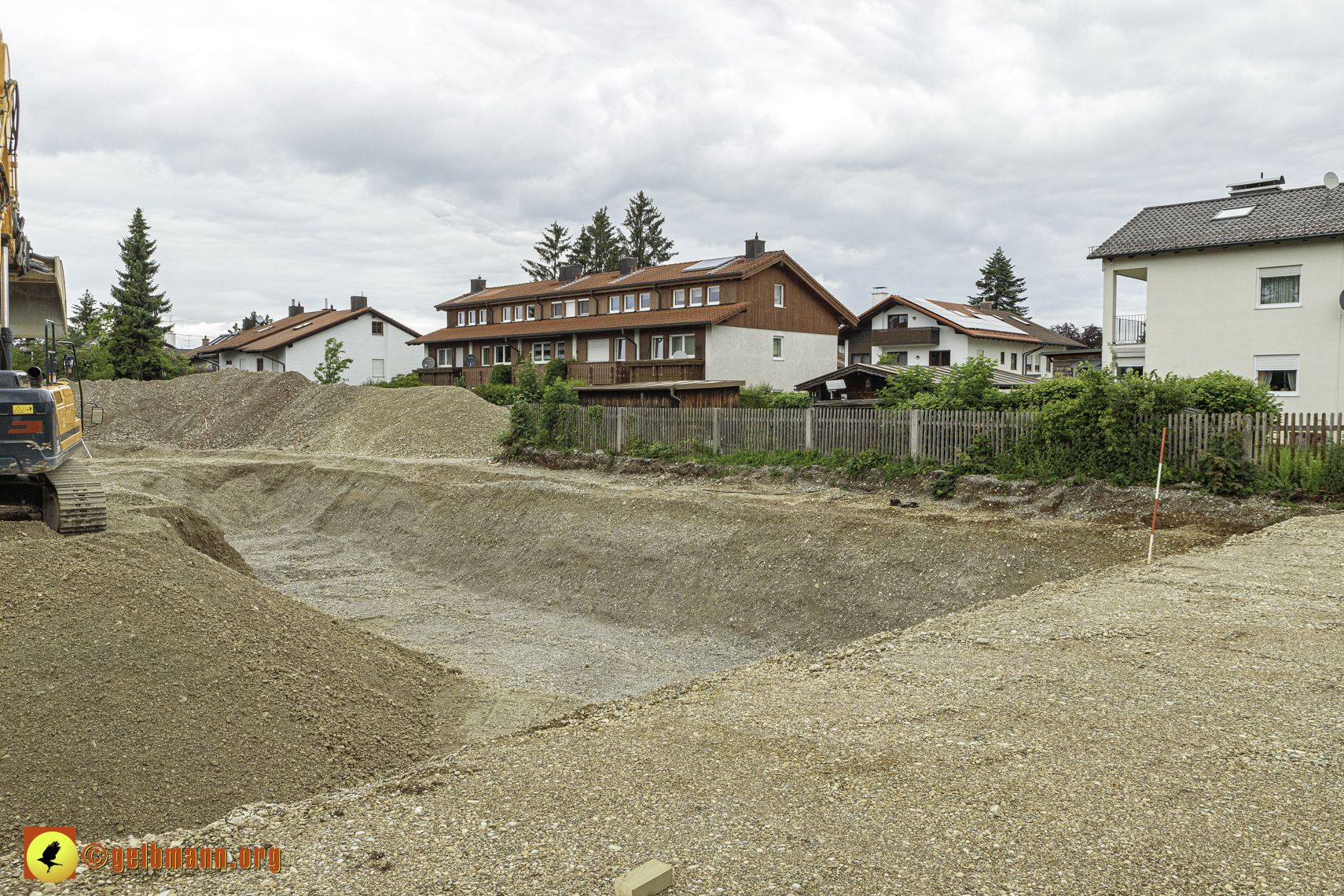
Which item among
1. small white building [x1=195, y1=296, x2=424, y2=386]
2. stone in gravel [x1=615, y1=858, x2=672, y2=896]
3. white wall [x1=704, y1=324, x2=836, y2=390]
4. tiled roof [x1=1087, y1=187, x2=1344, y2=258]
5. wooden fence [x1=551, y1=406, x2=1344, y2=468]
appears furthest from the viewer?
small white building [x1=195, y1=296, x2=424, y2=386]

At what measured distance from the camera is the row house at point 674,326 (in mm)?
41375

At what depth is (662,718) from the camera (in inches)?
289

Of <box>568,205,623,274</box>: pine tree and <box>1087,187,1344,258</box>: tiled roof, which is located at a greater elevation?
<box>568,205,623,274</box>: pine tree

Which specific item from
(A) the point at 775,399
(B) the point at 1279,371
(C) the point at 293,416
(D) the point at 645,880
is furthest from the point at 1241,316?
(C) the point at 293,416

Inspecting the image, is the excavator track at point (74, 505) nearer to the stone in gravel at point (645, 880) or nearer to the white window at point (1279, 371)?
the stone in gravel at point (645, 880)

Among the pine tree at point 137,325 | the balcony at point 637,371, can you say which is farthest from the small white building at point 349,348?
the balcony at point 637,371

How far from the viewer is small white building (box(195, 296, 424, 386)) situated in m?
62.6

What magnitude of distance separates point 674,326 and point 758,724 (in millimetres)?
34995

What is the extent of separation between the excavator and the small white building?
1881 inches

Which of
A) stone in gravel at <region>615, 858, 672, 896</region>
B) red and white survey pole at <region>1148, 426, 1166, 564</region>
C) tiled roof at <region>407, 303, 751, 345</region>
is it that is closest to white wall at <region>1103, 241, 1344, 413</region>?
red and white survey pole at <region>1148, 426, 1166, 564</region>

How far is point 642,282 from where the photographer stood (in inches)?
1821

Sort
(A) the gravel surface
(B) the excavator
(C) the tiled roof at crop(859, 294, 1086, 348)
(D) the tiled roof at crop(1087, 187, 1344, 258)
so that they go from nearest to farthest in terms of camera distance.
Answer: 1. (A) the gravel surface
2. (B) the excavator
3. (D) the tiled roof at crop(1087, 187, 1344, 258)
4. (C) the tiled roof at crop(859, 294, 1086, 348)

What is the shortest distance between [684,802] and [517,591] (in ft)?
49.6
